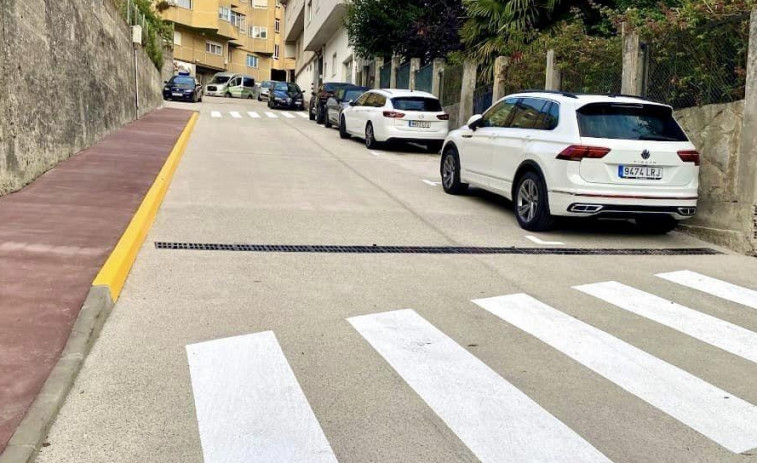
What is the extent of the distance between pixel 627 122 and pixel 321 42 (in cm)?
4562

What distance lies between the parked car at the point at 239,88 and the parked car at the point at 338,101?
30.3 meters

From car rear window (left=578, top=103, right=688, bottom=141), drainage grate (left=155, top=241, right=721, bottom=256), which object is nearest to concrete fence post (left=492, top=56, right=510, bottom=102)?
car rear window (left=578, top=103, right=688, bottom=141)

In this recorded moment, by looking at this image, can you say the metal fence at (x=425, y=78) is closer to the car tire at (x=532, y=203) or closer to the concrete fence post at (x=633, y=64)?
the concrete fence post at (x=633, y=64)

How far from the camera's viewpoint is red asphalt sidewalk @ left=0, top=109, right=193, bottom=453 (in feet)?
13.5

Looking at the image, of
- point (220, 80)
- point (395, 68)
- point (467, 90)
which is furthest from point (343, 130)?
point (220, 80)

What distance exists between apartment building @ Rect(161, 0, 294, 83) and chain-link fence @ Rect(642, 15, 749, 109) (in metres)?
51.9

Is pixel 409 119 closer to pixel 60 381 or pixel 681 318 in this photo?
pixel 681 318

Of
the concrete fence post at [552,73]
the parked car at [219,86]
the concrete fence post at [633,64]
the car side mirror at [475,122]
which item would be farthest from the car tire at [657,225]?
the parked car at [219,86]

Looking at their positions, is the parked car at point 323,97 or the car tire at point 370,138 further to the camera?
the parked car at point 323,97

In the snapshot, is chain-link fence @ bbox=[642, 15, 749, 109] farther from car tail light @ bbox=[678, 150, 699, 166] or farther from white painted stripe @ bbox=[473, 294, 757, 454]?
white painted stripe @ bbox=[473, 294, 757, 454]

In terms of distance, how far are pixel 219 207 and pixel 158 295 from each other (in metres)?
4.11

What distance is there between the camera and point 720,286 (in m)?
6.92

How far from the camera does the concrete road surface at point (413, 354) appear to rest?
137 inches

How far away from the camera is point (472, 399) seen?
399 centimetres
